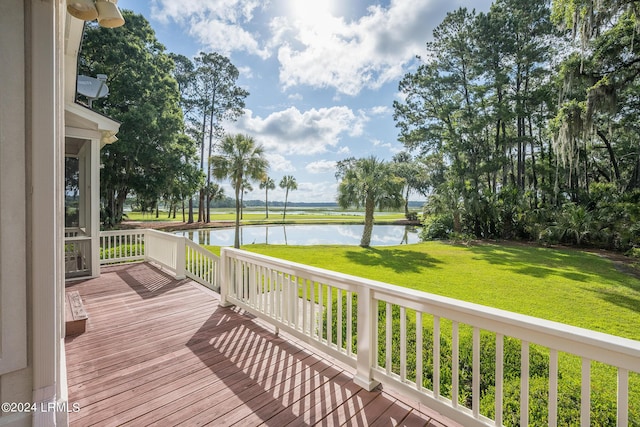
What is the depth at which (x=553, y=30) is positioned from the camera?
14094mm

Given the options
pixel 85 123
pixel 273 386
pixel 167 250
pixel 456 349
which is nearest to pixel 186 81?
pixel 85 123

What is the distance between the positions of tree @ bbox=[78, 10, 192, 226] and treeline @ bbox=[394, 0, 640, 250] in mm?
13836

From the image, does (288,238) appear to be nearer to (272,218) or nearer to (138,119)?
(138,119)

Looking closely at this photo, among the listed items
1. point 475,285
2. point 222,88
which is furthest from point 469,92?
point 222,88

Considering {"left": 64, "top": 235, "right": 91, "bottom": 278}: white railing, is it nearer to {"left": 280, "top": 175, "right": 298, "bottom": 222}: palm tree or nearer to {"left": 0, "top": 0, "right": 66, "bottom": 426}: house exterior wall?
{"left": 0, "top": 0, "right": 66, "bottom": 426}: house exterior wall

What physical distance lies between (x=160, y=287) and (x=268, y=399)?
362 centimetres

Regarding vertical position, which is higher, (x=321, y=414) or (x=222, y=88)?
(x=222, y=88)

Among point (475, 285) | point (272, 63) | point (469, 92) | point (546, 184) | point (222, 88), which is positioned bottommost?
point (475, 285)

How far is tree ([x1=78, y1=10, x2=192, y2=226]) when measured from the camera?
11844mm

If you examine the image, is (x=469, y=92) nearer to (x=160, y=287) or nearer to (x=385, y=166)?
(x=385, y=166)

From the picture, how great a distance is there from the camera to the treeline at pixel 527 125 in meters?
8.60

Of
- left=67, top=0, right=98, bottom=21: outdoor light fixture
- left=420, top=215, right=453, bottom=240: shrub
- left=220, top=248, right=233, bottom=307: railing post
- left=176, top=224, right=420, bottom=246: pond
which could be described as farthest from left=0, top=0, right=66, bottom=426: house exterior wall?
left=420, top=215, right=453, bottom=240: shrub

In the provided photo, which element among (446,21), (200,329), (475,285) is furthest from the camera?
(446,21)

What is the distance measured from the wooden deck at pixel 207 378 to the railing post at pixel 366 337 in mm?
86
